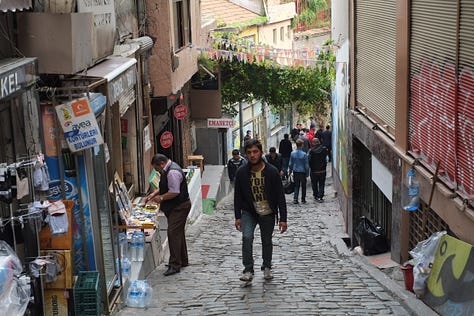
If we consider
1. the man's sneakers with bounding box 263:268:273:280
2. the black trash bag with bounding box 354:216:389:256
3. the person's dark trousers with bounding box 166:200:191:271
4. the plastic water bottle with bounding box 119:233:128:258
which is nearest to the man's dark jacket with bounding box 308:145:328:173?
the black trash bag with bounding box 354:216:389:256

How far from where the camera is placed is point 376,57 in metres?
13.6

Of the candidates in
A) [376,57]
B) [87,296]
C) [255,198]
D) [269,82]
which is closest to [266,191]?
[255,198]

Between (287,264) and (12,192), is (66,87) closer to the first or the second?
(12,192)

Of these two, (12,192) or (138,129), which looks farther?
(138,129)

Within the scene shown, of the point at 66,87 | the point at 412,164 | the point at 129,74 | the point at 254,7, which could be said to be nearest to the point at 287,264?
the point at 412,164

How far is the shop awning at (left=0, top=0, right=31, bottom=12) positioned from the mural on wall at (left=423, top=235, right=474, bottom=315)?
4.53 metres

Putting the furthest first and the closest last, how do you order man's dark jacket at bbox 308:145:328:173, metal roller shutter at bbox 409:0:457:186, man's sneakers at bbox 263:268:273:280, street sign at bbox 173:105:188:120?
street sign at bbox 173:105:188:120
man's dark jacket at bbox 308:145:328:173
man's sneakers at bbox 263:268:273:280
metal roller shutter at bbox 409:0:457:186

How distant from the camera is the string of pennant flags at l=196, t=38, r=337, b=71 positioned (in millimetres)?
22750

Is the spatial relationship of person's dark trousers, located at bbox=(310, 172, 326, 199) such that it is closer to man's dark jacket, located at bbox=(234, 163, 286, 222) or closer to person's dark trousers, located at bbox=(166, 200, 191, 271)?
person's dark trousers, located at bbox=(166, 200, 191, 271)

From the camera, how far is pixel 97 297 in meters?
7.99

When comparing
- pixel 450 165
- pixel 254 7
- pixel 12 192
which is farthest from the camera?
pixel 254 7

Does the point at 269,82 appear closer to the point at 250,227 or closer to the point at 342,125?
the point at 342,125

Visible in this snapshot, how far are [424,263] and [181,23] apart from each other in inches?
525

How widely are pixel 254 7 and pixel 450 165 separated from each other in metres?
28.9
